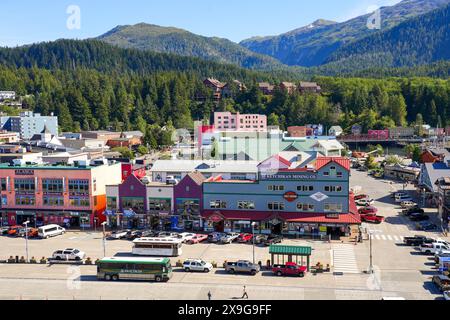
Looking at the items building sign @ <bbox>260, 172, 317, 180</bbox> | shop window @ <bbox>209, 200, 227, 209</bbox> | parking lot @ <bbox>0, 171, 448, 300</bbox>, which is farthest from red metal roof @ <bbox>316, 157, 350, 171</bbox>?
shop window @ <bbox>209, 200, 227, 209</bbox>

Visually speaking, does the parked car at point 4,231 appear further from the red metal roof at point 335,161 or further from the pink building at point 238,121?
the pink building at point 238,121

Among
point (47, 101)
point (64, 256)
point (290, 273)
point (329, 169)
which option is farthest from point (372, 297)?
point (47, 101)

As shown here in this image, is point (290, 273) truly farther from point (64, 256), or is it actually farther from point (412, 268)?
point (64, 256)

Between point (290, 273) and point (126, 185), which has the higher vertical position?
point (126, 185)

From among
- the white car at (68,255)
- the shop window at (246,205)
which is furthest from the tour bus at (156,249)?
the shop window at (246,205)

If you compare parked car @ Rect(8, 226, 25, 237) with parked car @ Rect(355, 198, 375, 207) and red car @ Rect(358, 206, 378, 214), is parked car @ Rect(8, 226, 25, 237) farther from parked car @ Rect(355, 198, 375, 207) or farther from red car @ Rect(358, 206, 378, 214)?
parked car @ Rect(355, 198, 375, 207)

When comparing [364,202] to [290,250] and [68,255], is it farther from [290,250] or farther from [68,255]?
[68,255]
